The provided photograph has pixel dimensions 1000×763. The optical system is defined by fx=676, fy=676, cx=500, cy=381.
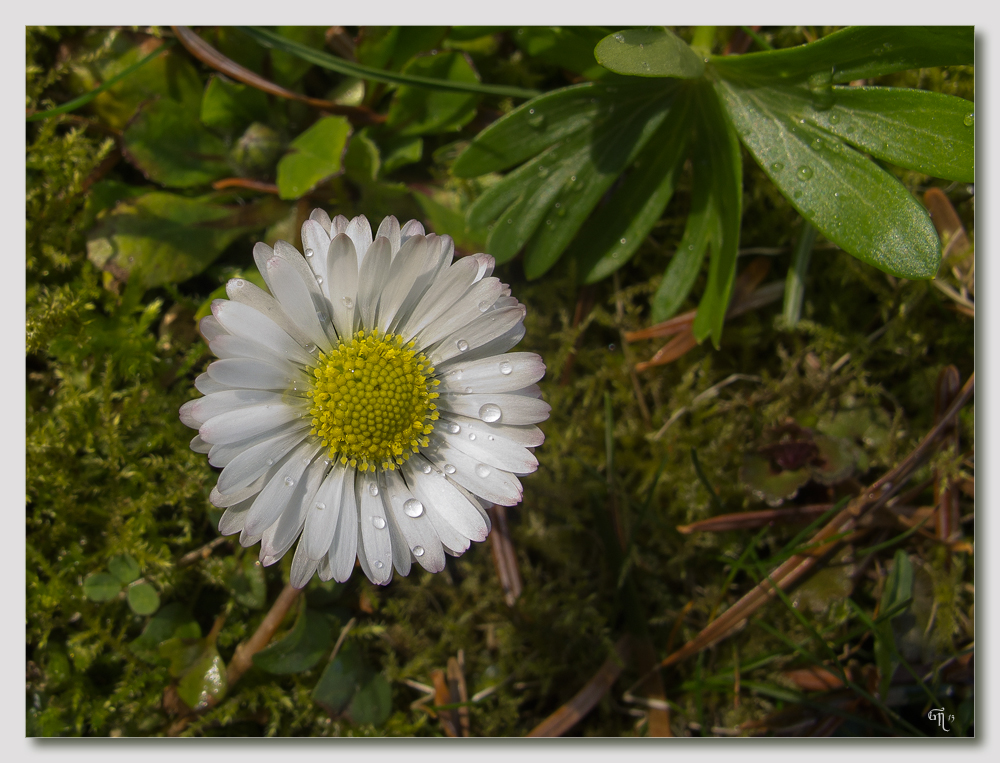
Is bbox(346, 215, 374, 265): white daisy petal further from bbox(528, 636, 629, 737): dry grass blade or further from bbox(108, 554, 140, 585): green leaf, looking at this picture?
bbox(528, 636, 629, 737): dry grass blade

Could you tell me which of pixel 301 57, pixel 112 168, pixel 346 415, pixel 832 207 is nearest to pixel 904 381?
pixel 832 207

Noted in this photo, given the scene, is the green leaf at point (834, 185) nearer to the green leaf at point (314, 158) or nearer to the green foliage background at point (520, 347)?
the green foliage background at point (520, 347)

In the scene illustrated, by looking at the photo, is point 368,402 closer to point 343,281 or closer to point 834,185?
point 343,281

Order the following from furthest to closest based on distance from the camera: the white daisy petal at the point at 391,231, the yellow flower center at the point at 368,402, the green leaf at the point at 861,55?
the green leaf at the point at 861,55 < the yellow flower center at the point at 368,402 < the white daisy petal at the point at 391,231

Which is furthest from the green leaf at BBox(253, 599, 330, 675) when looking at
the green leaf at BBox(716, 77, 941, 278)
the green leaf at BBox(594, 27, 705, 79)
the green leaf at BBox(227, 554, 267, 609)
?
the green leaf at BBox(716, 77, 941, 278)

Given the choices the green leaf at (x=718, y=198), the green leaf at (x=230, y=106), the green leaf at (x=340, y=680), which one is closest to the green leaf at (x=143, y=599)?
the green leaf at (x=340, y=680)

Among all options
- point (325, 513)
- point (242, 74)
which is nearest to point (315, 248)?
point (325, 513)
